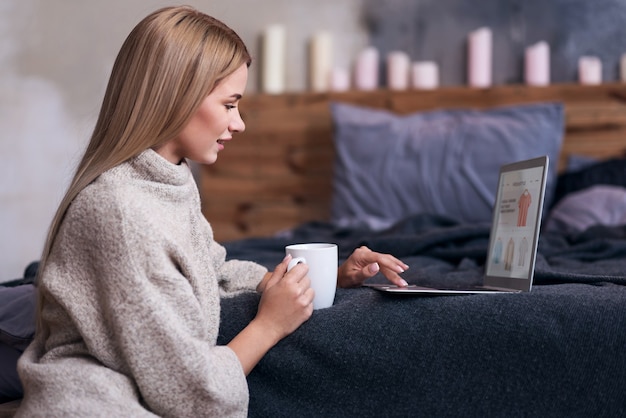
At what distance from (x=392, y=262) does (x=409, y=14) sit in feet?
6.70

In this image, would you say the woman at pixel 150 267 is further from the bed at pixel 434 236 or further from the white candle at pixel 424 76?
the white candle at pixel 424 76

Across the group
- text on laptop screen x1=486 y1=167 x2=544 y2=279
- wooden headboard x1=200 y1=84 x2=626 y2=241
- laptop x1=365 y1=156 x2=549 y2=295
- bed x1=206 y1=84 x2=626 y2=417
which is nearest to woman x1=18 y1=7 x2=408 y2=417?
bed x1=206 y1=84 x2=626 y2=417

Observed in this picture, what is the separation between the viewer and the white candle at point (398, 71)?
3088 mm

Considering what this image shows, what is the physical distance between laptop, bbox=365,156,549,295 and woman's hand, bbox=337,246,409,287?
0.03 m

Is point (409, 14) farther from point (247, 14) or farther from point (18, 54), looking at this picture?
point (18, 54)

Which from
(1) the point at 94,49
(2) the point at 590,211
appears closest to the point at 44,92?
(1) the point at 94,49

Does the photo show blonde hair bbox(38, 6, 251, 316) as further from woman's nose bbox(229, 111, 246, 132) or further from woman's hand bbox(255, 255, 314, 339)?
woman's hand bbox(255, 255, 314, 339)

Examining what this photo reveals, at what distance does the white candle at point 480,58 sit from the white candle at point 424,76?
14 centimetres

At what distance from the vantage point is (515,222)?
4.50ft

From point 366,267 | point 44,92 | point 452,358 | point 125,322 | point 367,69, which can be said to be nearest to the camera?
point 125,322

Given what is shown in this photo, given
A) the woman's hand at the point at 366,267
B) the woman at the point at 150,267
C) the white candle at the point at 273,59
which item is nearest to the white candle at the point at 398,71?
the white candle at the point at 273,59

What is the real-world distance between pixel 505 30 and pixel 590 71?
0.36 meters

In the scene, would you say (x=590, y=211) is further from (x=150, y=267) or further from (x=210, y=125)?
(x=150, y=267)

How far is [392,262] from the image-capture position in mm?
1292
